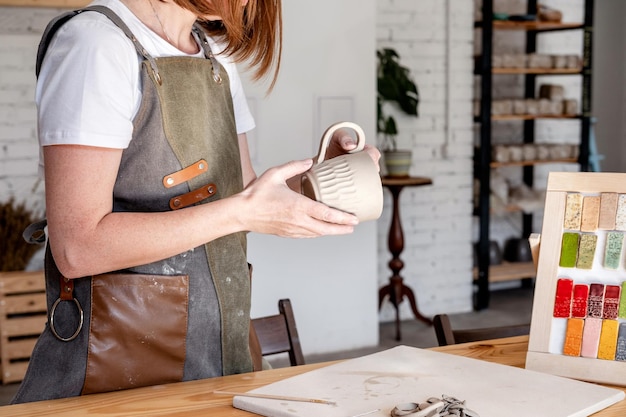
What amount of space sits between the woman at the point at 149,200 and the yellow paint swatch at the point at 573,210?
0.35 metres

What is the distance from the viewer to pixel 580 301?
4.60 feet

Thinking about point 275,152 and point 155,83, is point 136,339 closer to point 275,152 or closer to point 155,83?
point 155,83

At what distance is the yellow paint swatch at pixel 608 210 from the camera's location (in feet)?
4.53

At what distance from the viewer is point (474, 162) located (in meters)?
5.53

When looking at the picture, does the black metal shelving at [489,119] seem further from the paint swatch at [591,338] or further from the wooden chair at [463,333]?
the paint swatch at [591,338]

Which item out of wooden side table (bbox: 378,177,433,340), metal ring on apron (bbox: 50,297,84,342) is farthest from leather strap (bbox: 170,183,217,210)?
wooden side table (bbox: 378,177,433,340)

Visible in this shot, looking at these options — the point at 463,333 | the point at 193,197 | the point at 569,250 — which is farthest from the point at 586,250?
the point at 193,197

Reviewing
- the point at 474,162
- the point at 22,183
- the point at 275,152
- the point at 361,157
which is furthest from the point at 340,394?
the point at 474,162

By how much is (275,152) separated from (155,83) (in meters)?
2.89

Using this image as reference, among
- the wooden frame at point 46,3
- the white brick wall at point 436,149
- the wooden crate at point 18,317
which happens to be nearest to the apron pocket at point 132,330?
→ the wooden crate at point 18,317

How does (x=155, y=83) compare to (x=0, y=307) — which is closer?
(x=155, y=83)

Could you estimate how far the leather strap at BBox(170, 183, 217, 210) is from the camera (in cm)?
144

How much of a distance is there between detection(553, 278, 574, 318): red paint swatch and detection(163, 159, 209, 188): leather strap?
2.13 feet

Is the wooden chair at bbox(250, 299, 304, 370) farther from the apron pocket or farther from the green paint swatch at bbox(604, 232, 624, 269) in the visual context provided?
the green paint swatch at bbox(604, 232, 624, 269)
